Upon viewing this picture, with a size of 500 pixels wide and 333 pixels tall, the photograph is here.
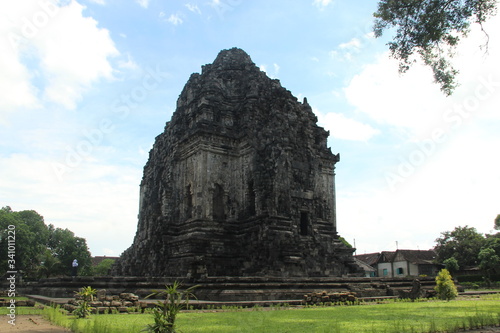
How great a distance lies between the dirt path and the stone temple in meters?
9.44

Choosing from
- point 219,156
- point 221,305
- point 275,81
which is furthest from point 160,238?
point 275,81

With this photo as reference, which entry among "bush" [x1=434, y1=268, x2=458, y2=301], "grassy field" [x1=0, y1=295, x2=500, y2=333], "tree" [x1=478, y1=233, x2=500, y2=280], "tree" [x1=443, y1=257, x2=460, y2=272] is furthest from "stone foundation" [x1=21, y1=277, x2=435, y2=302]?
"tree" [x1=443, y1=257, x2=460, y2=272]

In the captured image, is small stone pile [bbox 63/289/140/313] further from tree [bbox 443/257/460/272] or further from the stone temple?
tree [bbox 443/257/460/272]

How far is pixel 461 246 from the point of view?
4634 cm

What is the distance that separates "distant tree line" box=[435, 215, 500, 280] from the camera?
39062 millimetres

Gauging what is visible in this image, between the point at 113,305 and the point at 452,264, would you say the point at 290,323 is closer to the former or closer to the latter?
the point at 113,305

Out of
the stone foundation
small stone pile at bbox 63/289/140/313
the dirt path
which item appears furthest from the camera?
the stone foundation

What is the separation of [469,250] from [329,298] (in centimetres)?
3720

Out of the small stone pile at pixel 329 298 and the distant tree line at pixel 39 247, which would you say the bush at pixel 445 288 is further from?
the distant tree line at pixel 39 247

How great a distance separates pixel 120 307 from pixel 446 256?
148 ft

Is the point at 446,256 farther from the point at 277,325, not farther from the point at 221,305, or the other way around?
the point at 277,325

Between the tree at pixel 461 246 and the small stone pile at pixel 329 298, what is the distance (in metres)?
36.2

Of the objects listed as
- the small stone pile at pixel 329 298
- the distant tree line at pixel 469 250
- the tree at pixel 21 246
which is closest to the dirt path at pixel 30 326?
the small stone pile at pixel 329 298

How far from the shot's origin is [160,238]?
22422mm
